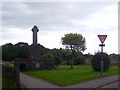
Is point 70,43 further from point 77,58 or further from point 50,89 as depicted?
point 50,89

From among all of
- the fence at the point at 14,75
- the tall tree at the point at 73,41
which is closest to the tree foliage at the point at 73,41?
the tall tree at the point at 73,41

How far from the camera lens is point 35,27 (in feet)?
182

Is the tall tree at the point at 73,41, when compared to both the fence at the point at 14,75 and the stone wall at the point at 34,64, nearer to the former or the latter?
the stone wall at the point at 34,64

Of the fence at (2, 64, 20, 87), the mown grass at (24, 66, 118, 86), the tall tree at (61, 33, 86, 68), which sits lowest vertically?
the mown grass at (24, 66, 118, 86)

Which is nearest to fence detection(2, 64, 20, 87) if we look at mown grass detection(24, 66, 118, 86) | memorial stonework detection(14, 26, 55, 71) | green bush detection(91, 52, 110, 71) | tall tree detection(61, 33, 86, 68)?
mown grass detection(24, 66, 118, 86)

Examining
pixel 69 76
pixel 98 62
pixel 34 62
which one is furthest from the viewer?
pixel 34 62

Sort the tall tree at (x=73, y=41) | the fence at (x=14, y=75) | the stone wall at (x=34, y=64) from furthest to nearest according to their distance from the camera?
the tall tree at (x=73, y=41), the stone wall at (x=34, y=64), the fence at (x=14, y=75)

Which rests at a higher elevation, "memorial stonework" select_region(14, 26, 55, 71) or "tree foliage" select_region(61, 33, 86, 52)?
"tree foliage" select_region(61, 33, 86, 52)

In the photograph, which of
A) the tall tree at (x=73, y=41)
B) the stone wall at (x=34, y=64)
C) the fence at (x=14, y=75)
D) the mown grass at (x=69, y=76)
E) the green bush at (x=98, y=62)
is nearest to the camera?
the fence at (x=14, y=75)

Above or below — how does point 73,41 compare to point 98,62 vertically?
above

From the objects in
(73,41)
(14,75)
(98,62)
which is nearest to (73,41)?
(73,41)

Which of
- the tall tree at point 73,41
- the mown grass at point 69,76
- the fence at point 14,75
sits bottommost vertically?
the mown grass at point 69,76

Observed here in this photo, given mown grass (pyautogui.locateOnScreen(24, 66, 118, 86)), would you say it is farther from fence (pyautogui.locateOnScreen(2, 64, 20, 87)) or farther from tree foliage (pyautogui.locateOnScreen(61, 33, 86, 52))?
tree foliage (pyautogui.locateOnScreen(61, 33, 86, 52))

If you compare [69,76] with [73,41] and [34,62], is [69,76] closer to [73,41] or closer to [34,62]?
[34,62]
